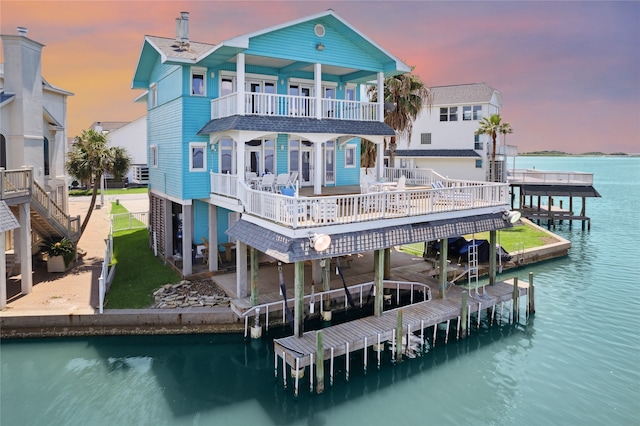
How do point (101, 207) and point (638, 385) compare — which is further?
point (101, 207)

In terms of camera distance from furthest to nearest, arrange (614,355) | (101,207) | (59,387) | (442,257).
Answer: (101,207) → (442,257) → (614,355) → (59,387)

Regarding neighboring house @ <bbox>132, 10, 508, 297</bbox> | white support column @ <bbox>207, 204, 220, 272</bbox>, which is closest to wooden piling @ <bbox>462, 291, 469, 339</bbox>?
neighboring house @ <bbox>132, 10, 508, 297</bbox>

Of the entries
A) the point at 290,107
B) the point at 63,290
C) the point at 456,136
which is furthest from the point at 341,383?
the point at 456,136

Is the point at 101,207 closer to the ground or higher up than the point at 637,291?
higher up

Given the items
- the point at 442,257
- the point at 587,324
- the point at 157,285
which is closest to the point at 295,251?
the point at 442,257

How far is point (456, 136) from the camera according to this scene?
158ft

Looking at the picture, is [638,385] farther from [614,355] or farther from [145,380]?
[145,380]

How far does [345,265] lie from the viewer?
23484 millimetres

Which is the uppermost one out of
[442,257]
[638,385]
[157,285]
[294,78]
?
[294,78]

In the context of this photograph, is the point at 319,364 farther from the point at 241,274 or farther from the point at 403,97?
the point at 403,97

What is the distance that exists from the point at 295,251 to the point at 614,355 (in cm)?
1205

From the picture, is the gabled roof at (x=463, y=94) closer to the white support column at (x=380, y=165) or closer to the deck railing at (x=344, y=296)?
the white support column at (x=380, y=165)

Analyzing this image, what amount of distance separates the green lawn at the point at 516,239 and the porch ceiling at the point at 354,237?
8.77 meters

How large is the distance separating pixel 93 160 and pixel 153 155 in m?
3.18
